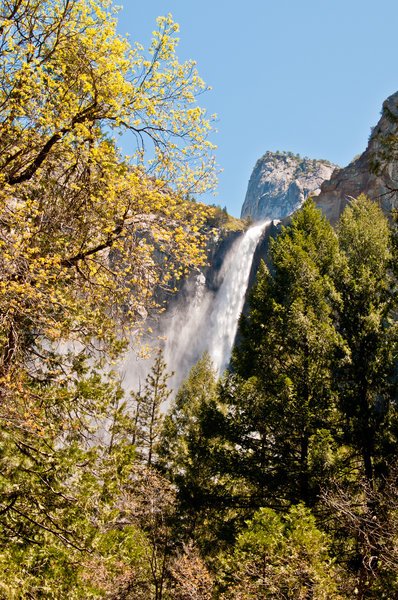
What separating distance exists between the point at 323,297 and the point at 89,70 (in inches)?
285

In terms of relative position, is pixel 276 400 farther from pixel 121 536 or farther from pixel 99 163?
pixel 99 163

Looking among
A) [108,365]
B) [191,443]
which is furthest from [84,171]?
[191,443]

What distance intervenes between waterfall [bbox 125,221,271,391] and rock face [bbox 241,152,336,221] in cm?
9223

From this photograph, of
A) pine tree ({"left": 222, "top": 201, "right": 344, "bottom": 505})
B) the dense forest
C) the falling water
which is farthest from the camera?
the falling water

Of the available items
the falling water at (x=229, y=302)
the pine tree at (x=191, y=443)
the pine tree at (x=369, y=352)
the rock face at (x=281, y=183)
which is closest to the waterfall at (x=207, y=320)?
the falling water at (x=229, y=302)

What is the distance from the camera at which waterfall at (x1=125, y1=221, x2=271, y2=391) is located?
147ft

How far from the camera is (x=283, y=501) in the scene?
8953 mm

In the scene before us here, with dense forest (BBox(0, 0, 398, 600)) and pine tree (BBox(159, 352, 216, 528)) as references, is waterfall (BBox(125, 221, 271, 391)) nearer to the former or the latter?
pine tree (BBox(159, 352, 216, 528))

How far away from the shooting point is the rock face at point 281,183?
142375mm

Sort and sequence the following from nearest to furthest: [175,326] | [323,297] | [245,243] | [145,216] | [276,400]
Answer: [145,216], [276,400], [323,297], [175,326], [245,243]

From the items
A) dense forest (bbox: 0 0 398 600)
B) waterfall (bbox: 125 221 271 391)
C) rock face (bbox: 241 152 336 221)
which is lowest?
dense forest (bbox: 0 0 398 600)

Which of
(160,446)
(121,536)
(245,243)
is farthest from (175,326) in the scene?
(121,536)

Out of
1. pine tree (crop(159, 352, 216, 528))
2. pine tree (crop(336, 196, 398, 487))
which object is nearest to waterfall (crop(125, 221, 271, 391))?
pine tree (crop(159, 352, 216, 528))

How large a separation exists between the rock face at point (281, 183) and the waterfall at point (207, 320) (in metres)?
92.2
